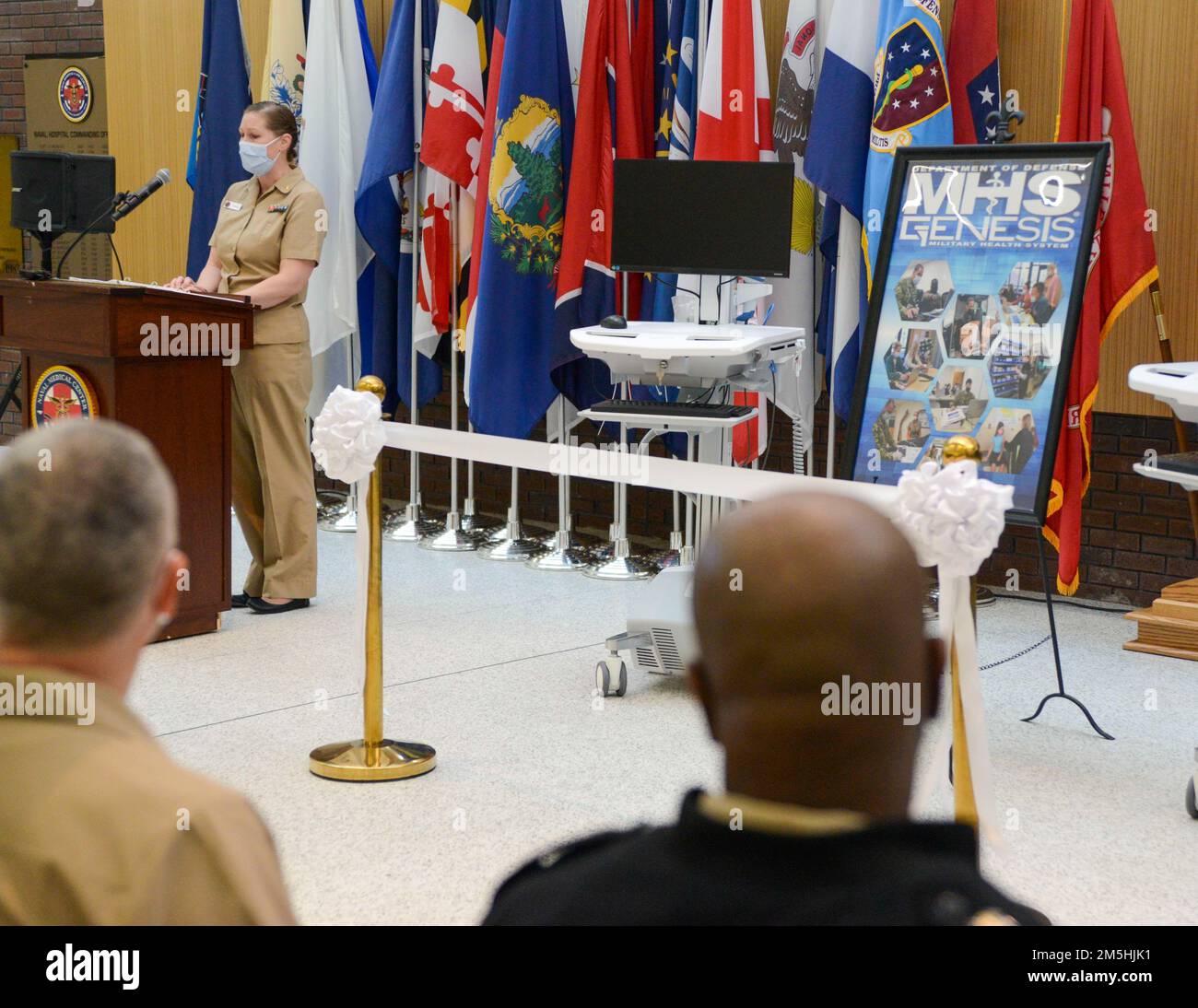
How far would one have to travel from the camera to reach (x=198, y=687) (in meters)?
4.26

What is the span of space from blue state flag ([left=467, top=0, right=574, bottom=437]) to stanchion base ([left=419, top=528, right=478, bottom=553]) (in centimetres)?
54

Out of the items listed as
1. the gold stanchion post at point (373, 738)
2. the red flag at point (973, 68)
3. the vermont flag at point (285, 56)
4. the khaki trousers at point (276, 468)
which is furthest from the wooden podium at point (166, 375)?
the red flag at point (973, 68)

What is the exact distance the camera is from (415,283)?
6.35 m

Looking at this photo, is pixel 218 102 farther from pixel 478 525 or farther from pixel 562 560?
pixel 562 560

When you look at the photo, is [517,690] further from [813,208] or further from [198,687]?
[813,208]

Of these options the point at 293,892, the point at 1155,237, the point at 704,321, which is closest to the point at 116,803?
the point at 293,892

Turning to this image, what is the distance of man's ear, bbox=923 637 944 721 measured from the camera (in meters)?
1.12

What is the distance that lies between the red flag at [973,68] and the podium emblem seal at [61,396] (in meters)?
3.03

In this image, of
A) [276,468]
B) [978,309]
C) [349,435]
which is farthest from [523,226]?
[349,435]

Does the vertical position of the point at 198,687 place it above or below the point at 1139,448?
below

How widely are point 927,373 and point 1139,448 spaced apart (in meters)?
1.76

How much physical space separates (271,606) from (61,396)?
1004 mm

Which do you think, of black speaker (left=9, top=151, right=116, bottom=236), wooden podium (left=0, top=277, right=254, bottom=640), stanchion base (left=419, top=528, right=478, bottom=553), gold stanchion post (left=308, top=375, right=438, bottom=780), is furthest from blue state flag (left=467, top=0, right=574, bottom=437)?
gold stanchion post (left=308, top=375, right=438, bottom=780)

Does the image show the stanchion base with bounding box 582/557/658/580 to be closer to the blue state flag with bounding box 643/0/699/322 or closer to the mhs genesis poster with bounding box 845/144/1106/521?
the blue state flag with bounding box 643/0/699/322
